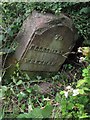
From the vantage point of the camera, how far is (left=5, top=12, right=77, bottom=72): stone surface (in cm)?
310

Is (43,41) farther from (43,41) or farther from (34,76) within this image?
(34,76)

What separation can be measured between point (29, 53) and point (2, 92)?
81cm

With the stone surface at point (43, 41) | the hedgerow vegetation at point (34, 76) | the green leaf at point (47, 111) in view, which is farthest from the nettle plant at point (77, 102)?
the stone surface at point (43, 41)

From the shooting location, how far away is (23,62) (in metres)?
3.19

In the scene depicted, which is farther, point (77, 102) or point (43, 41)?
point (43, 41)

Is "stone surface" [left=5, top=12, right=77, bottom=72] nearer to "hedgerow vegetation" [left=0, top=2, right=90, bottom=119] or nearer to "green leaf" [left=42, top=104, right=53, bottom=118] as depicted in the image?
"hedgerow vegetation" [left=0, top=2, right=90, bottom=119]

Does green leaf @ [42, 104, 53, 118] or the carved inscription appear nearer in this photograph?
green leaf @ [42, 104, 53, 118]

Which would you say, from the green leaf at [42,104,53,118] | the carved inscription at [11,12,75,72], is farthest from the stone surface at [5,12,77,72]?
the green leaf at [42,104,53,118]

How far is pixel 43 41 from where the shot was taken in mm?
3143

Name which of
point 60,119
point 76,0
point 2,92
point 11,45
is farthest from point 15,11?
point 60,119

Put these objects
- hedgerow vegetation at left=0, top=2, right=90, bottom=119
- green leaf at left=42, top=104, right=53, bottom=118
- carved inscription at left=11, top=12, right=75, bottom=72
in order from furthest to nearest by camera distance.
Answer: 1. carved inscription at left=11, top=12, right=75, bottom=72
2. hedgerow vegetation at left=0, top=2, right=90, bottom=119
3. green leaf at left=42, top=104, right=53, bottom=118

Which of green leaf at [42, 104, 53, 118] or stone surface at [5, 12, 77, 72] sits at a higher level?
green leaf at [42, 104, 53, 118]

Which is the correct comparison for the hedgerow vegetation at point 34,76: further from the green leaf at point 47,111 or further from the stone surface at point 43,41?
the green leaf at point 47,111

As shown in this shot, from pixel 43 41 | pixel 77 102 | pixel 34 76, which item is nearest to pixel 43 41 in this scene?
pixel 43 41
